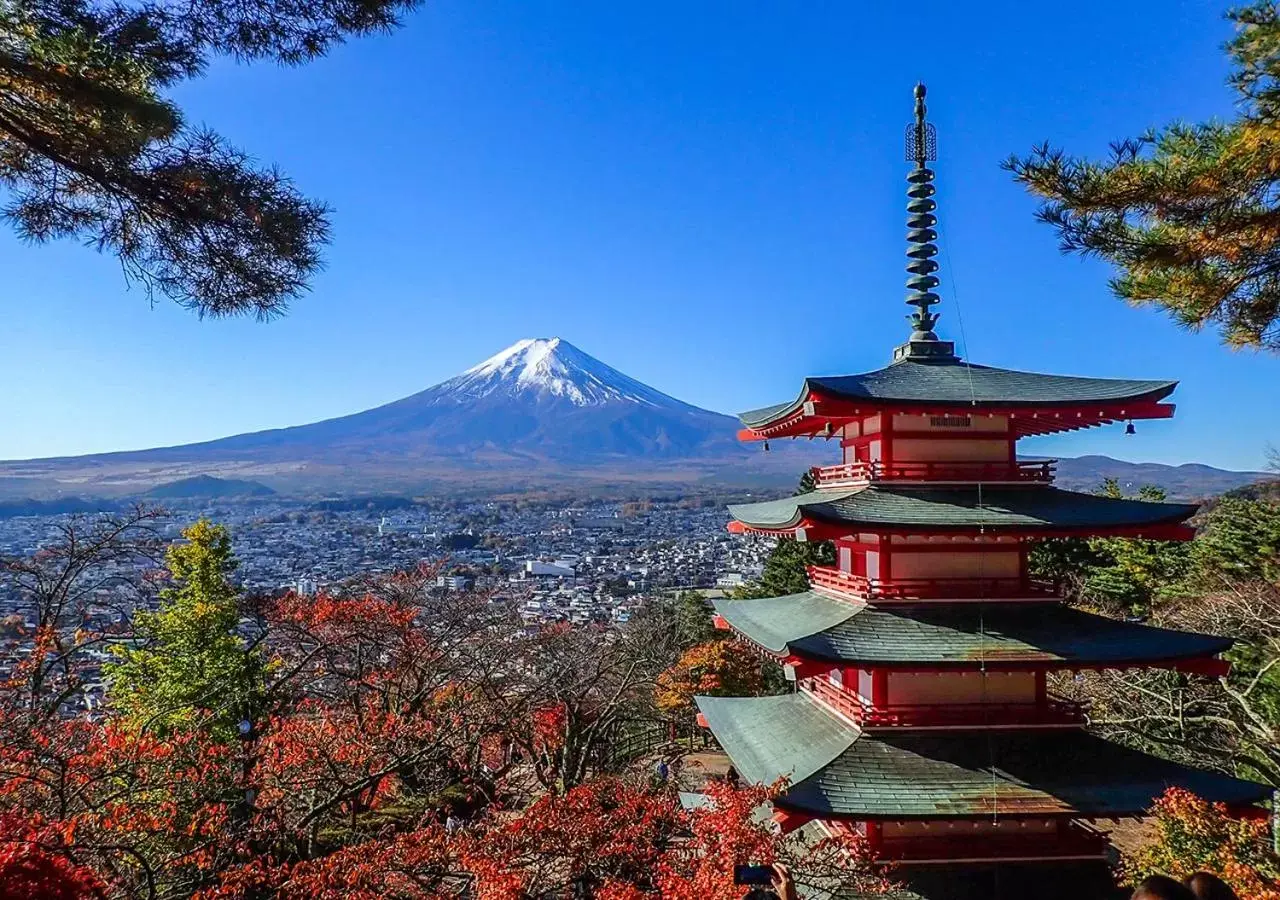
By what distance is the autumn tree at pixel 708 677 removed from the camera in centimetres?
1900

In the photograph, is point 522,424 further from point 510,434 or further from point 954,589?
point 954,589

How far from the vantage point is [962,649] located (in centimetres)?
705

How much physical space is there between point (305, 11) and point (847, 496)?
648 cm

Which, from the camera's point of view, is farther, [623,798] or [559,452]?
[559,452]

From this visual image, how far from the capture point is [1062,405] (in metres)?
7.38

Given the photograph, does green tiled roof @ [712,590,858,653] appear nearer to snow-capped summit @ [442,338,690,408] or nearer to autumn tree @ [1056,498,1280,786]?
autumn tree @ [1056,498,1280,786]

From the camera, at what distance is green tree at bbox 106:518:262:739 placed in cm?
1320

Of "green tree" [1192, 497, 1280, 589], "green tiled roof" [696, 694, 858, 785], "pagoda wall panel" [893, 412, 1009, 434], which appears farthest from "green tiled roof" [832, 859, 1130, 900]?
"green tree" [1192, 497, 1280, 589]

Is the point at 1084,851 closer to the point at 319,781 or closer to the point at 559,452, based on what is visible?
the point at 319,781

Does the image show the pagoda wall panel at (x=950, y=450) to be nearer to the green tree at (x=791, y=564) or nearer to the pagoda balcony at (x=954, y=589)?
the pagoda balcony at (x=954, y=589)

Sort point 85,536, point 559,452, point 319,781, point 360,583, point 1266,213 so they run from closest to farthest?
point 1266,213
point 319,781
point 85,536
point 360,583
point 559,452

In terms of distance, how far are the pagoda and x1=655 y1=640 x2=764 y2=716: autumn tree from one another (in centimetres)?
1071

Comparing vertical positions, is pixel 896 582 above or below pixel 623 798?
above

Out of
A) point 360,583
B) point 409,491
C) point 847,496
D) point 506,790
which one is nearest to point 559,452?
point 409,491
